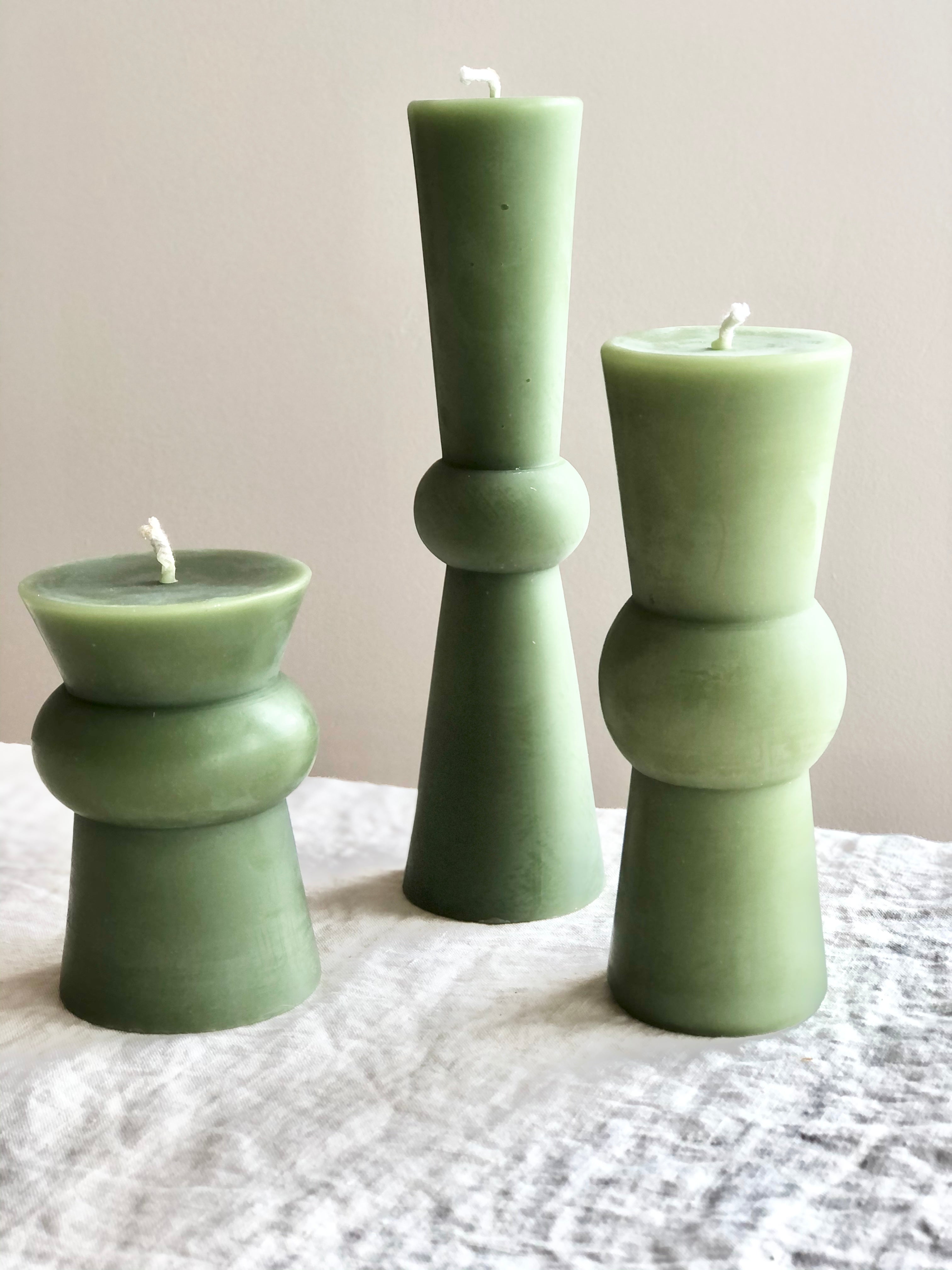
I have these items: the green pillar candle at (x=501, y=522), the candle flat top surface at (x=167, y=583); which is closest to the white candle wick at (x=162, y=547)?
the candle flat top surface at (x=167, y=583)

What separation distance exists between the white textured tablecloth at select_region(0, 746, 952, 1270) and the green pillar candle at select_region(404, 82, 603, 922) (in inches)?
1.1

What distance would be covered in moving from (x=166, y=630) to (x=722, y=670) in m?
0.17

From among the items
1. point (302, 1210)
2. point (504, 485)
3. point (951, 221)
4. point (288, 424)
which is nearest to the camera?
point (302, 1210)

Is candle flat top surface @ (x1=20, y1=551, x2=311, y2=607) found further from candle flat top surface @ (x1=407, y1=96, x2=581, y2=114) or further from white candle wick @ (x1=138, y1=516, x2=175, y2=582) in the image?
candle flat top surface @ (x1=407, y1=96, x2=581, y2=114)

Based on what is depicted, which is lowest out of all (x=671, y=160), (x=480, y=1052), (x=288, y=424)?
(x=480, y=1052)

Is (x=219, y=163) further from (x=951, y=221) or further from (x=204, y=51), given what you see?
(x=951, y=221)

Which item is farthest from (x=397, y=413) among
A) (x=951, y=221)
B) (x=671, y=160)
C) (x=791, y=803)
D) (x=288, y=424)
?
(x=791, y=803)

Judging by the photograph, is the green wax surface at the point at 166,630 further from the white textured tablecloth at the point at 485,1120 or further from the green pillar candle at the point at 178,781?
the white textured tablecloth at the point at 485,1120

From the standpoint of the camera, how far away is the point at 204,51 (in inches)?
31.1

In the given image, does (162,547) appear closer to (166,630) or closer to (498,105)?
(166,630)

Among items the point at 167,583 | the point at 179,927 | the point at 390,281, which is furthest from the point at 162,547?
the point at 390,281

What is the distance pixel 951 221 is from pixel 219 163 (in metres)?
0.38

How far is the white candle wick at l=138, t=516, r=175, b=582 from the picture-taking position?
47cm

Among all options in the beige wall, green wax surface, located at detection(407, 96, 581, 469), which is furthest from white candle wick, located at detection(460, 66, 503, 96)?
the beige wall
